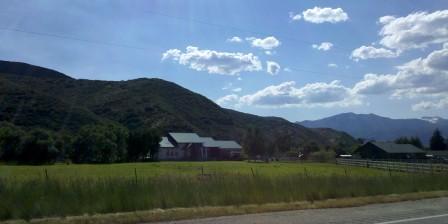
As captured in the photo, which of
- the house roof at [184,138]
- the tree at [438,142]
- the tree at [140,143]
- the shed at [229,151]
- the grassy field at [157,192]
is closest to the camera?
the grassy field at [157,192]

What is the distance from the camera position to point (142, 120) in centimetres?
15325

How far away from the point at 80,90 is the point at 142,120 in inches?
786

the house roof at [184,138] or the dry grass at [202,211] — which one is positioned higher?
the house roof at [184,138]

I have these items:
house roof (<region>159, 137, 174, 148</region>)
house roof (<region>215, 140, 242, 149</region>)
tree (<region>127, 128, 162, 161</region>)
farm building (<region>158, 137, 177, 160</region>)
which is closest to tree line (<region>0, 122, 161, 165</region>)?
tree (<region>127, 128, 162, 161</region>)

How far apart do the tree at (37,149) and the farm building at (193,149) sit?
4608 cm

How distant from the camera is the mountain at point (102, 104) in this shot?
106 m

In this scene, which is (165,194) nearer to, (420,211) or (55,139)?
(420,211)

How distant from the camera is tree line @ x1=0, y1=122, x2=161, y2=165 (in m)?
88.9

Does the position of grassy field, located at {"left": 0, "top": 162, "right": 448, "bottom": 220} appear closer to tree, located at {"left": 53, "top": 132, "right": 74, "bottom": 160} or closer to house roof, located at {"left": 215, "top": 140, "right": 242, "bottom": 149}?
tree, located at {"left": 53, "top": 132, "right": 74, "bottom": 160}

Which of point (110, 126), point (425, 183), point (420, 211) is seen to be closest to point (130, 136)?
point (110, 126)

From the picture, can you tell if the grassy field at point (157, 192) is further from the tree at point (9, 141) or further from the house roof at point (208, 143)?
the house roof at point (208, 143)

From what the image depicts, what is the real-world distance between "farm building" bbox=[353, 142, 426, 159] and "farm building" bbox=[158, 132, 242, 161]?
139ft

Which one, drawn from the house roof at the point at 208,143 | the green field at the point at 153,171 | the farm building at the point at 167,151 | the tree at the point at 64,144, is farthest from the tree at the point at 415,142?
the tree at the point at 64,144

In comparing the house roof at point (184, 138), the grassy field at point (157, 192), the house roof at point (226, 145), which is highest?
the house roof at point (184, 138)
